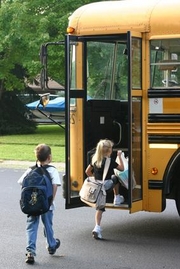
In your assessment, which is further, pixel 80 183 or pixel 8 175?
pixel 8 175

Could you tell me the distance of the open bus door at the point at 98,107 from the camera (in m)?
7.38

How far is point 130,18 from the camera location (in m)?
7.41

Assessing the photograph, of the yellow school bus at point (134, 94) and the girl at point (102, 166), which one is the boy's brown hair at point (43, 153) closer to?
the yellow school bus at point (134, 94)

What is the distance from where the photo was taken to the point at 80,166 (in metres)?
7.74

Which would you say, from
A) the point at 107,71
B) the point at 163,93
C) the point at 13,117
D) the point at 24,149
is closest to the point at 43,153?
the point at 163,93

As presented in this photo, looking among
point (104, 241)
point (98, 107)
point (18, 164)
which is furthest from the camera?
point (18, 164)

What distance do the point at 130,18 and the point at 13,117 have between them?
2253 cm

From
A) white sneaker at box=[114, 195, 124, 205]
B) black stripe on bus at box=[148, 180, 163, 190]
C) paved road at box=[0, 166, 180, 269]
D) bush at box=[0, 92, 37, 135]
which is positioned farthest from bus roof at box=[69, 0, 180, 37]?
bush at box=[0, 92, 37, 135]

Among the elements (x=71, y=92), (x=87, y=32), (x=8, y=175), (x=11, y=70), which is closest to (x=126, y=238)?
(x=71, y=92)

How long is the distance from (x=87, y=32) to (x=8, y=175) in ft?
22.8

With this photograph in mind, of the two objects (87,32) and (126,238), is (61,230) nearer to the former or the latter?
(126,238)

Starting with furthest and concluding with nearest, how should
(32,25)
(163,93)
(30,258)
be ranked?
(32,25) < (163,93) < (30,258)

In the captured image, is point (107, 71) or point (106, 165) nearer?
point (106, 165)

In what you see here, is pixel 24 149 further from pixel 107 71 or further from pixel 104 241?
pixel 104 241
